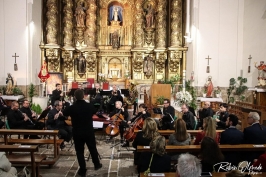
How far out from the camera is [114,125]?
7.50m

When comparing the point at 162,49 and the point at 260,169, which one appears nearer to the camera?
the point at 260,169

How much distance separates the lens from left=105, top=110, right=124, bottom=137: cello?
291 inches

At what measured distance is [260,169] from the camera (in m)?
3.66

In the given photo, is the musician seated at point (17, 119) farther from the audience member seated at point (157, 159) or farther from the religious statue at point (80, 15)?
the religious statue at point (80, 15)

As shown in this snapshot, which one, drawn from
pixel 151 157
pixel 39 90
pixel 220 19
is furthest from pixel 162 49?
pixel 151 157

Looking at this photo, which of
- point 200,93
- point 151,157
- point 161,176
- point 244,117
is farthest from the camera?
point 200,93

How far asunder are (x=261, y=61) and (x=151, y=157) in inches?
433

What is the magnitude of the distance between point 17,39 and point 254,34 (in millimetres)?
11770

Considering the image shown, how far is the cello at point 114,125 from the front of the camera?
739 centimetres

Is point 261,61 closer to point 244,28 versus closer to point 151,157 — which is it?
point 244,28

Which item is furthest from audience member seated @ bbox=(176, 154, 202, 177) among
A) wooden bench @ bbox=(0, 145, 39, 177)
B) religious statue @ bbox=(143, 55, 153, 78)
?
religious statue @ bbox=(143, 55, 153, 78)

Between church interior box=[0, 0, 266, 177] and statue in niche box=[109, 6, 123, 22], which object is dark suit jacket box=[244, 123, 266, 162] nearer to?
church interior box=[0, 0, 266, 177]

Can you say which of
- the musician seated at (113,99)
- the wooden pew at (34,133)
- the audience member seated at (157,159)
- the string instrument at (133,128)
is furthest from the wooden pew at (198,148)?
the musician seated at (113,99)

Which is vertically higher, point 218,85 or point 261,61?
point 261,61
